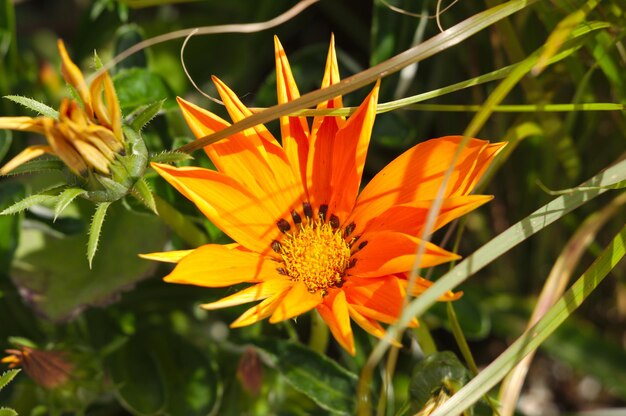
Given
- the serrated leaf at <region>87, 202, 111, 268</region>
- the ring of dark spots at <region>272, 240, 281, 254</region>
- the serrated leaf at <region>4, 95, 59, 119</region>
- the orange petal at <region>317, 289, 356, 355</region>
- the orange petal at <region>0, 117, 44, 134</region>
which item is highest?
the serrated leaf at <region>4, 95, 59, 119</region>

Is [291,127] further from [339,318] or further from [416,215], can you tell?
[339,318]

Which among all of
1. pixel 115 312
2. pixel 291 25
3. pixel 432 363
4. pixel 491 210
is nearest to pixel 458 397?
pixel 432 363

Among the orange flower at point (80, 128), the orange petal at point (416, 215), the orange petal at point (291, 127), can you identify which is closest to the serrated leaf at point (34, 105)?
the orange flower at point (80, 128)

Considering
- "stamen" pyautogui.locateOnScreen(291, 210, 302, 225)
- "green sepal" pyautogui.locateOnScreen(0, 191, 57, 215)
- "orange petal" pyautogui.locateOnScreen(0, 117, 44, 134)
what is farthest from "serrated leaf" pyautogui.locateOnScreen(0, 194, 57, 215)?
"stamen" pyautogui.locateOnScreen(291, 210, 302, 225)

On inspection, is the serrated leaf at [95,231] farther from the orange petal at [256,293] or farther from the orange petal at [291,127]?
the orange petal at [291,127]

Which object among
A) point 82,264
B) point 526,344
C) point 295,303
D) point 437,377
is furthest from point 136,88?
point 526,344

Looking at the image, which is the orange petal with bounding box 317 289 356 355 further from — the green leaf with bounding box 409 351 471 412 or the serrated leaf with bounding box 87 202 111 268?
the serrated leaf with bounding box 87 202 111 268

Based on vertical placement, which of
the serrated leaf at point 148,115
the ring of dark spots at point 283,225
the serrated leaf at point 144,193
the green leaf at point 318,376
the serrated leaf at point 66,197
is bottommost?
the green leaf at point 318,376
